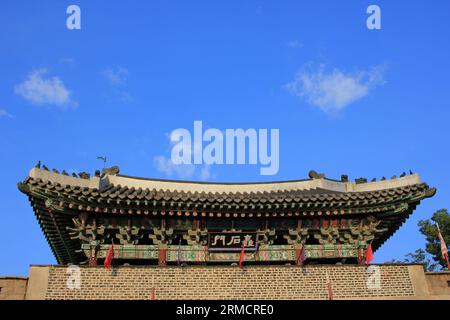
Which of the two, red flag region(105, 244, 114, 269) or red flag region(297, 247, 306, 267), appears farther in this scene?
red flag region(297, 247, 306, 267)

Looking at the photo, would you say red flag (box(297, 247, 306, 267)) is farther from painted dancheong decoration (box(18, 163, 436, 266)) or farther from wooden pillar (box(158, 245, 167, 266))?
wooden pillar (box(158, 245, 167, 266))

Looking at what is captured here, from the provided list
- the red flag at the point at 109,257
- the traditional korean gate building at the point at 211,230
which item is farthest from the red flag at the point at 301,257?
the red flag at the point at 109,257

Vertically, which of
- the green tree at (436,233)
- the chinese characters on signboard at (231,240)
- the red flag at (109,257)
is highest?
the green tree at (436,233)

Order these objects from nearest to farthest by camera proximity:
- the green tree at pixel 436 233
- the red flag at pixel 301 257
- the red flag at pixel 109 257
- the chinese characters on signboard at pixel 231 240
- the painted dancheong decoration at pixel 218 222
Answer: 1. the red flag at pixel 109 257
2. the painted dancheong decoration at pixel 218 222
3. the red flag at pixel 301 257
4. the chinese characters on signboard at pixel 231 240
5. the green tree at pixel 436 233

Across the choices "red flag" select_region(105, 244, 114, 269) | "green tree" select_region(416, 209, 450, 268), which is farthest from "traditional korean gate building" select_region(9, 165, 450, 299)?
"green tree" select_region(416, 209, 450, 268)

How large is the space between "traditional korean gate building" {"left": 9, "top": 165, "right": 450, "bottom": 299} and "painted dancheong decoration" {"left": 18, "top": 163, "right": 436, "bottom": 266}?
0.03 metres

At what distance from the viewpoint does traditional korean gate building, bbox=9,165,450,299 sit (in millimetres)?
15203

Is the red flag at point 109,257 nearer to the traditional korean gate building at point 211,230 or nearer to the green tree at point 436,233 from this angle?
the traditional korean gate building at point 211,230

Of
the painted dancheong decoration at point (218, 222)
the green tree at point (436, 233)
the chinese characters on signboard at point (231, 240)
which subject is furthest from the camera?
the green tree at point (436, 233)

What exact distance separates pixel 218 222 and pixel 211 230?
1.19 ft

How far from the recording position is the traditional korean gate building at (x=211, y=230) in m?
15.2

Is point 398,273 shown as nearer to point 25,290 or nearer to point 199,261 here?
point 199,261

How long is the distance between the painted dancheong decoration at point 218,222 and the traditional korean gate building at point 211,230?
0.11ft
